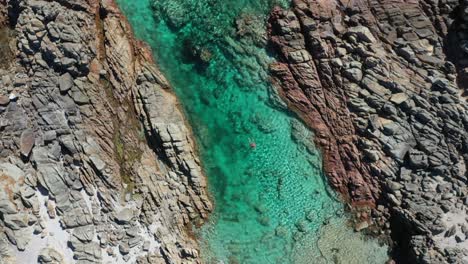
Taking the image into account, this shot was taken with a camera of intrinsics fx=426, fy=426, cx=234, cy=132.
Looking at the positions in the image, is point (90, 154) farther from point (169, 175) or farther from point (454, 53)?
point (454, 53)

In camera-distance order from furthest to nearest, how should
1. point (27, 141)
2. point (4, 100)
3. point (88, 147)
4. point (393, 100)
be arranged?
point (88, 147) < point (27, 141) < point (4, 100) < point (393, 100)

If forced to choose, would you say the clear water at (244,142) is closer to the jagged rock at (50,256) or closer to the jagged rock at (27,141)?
the jagged rock at (50,256)

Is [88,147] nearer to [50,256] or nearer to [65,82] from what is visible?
[65,82]

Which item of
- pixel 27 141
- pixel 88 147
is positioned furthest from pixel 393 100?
pixel 27 141

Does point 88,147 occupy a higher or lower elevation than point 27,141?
lower

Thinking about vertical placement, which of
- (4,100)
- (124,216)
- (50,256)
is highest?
(4,100)

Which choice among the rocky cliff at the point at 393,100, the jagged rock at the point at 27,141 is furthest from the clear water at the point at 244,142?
the jagged rock at the point at 27,141

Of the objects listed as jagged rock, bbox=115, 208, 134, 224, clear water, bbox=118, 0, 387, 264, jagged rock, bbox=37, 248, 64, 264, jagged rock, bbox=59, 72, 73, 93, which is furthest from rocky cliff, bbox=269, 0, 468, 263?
Answer: jagged rock, bbox=37, 248, 64, 264
